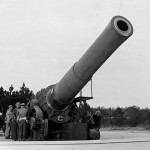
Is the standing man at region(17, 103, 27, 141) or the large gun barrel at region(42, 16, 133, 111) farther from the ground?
the large gun barrel at region(42, 16, 133, 111)

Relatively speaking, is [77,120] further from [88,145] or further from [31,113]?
Answer: [88,145]

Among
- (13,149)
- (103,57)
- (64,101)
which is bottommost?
(13,149)

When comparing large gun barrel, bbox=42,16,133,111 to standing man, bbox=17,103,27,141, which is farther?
standing man, bbox=17,103,27,141

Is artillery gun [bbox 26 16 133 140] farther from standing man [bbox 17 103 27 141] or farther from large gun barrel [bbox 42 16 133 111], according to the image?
standing man [bbox 17 103 27 141]

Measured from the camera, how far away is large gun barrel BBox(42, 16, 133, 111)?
962 centimetres

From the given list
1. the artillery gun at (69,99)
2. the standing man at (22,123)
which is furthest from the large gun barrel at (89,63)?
the standing man at (22,123)

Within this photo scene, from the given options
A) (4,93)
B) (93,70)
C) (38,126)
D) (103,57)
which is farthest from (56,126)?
(4,93)

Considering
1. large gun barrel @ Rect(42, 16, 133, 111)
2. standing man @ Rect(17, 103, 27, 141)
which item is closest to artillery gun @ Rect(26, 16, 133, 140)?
large gun barrel @ Rect(42, 16, 133, 111)

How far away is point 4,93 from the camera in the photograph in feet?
106

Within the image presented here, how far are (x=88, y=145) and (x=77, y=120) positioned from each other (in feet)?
19.4

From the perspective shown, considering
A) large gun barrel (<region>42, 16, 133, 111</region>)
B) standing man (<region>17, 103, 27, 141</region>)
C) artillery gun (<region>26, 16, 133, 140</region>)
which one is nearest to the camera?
large gun barrel (<region>42, 16, 133, 111</region>)

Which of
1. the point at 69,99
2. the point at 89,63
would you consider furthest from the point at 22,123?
the point at 89,63

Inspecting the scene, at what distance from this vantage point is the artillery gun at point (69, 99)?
33.8 feet

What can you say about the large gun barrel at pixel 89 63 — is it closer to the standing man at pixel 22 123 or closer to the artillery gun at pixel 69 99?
the artillery gun at pixel 69 99
